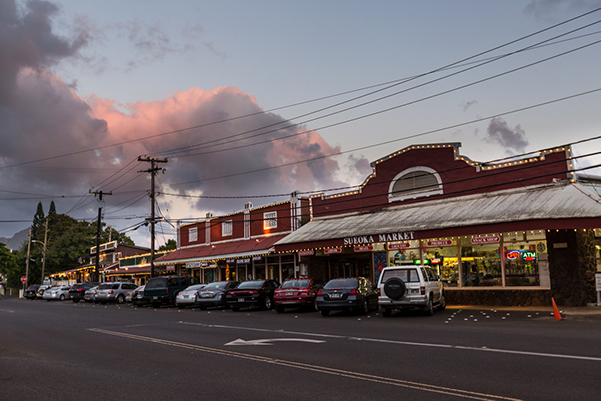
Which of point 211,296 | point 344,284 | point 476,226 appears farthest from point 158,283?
point 476,226

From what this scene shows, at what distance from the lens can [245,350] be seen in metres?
10.4

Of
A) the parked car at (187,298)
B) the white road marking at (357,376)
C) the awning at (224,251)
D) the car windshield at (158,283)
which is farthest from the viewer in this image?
the awning at (224,251)

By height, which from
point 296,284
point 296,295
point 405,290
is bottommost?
point 296,295

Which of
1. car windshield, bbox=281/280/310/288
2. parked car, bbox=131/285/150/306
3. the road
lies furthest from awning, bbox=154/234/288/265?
the road

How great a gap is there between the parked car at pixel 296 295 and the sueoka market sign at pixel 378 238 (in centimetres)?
316

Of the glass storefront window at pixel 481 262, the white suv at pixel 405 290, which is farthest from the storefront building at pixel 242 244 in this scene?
the white suv at pixel 405 290

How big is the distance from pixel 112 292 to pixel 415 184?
929 inches

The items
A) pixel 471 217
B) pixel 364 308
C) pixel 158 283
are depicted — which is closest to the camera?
pixel 364 308

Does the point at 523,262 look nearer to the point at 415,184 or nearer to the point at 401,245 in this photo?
the point at 401,245

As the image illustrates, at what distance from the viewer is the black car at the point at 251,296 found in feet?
77.9

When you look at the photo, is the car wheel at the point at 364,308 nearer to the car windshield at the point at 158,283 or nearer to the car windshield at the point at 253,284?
the car windshield at the point at 253,284

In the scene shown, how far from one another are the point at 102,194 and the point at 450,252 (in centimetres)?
4076

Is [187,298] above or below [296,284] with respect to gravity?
below

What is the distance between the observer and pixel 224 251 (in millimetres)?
37312
